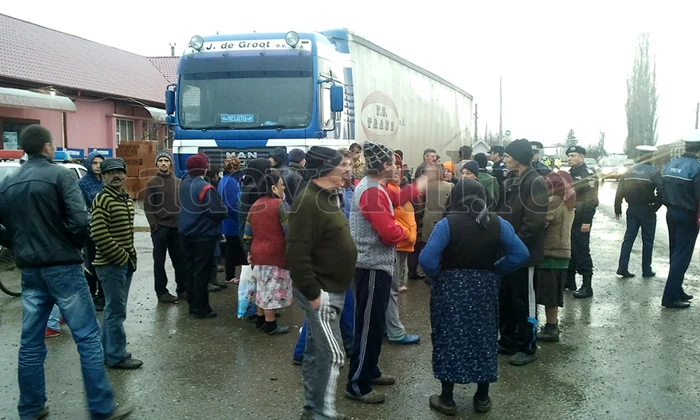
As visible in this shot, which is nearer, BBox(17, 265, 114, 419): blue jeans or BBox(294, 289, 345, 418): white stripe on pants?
BBox(294, 289, 345, 418): white stripe on pants

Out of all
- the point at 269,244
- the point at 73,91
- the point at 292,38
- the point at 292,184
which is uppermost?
the point at 73,91

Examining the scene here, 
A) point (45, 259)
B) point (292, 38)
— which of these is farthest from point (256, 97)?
point (45, 259)

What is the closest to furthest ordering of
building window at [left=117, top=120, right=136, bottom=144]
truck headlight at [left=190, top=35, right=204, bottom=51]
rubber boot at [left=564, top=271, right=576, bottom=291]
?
rubber boot at [left=564, top=271, right=576, bottom=291]
truck headlight at [left=190, top=35, right=204, bottom=51]
building window at [left=117, top=120, right=136, bottom=144]

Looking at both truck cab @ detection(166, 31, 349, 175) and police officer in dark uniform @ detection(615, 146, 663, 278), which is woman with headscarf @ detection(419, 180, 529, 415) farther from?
truck cab @ detection(166, 31, 349, 175)

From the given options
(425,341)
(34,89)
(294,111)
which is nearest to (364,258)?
(425,341)

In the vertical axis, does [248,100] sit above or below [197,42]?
below

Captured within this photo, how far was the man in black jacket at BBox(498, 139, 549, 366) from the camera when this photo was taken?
5.41 metres

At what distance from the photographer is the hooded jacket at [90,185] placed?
696 centimetres

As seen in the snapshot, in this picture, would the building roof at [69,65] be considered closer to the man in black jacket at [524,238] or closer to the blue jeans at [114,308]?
the blue jeans at [114,308]

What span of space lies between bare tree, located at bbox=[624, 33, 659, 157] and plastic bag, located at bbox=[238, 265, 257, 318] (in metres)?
59.3

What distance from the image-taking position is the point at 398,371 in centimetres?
533

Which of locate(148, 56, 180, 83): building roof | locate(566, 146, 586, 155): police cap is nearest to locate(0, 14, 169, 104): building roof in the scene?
locate(148, 56, 180, 83): building roof

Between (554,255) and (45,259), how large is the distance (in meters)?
4.49

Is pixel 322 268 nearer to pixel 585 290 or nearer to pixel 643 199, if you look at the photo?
pixel 585 290
